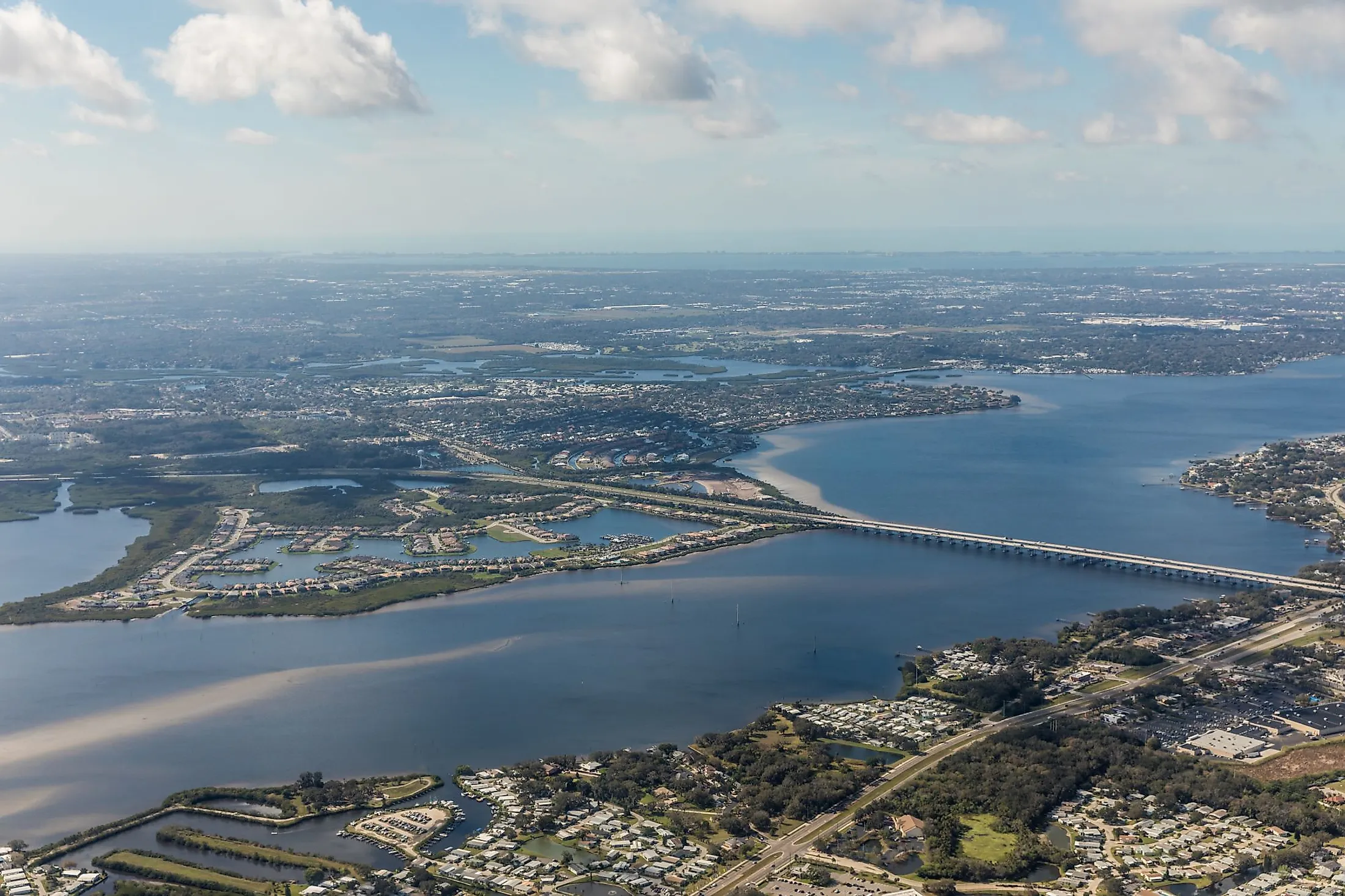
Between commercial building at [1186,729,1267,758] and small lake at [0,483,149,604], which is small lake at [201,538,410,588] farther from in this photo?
commercial building at [1186,729,1267,758]

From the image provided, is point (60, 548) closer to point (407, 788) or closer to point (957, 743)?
point (407, 788)

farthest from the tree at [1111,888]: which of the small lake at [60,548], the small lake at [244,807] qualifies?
the small lake at [60,548]

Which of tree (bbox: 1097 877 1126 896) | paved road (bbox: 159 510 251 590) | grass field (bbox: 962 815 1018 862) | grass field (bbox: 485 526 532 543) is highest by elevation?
grass field (bbox: 485 526 532 543)

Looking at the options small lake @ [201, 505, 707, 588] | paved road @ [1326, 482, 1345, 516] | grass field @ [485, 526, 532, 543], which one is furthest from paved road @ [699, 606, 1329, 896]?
grass field @ [485, 526, 532, 543]

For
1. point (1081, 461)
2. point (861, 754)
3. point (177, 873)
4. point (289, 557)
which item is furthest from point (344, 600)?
point (1081, 461)

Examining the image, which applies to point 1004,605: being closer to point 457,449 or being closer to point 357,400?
point 457,449

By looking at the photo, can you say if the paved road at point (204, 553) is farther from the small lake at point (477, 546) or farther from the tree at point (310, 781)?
the tree at point (310, 781)

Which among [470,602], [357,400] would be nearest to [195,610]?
[470,602]
